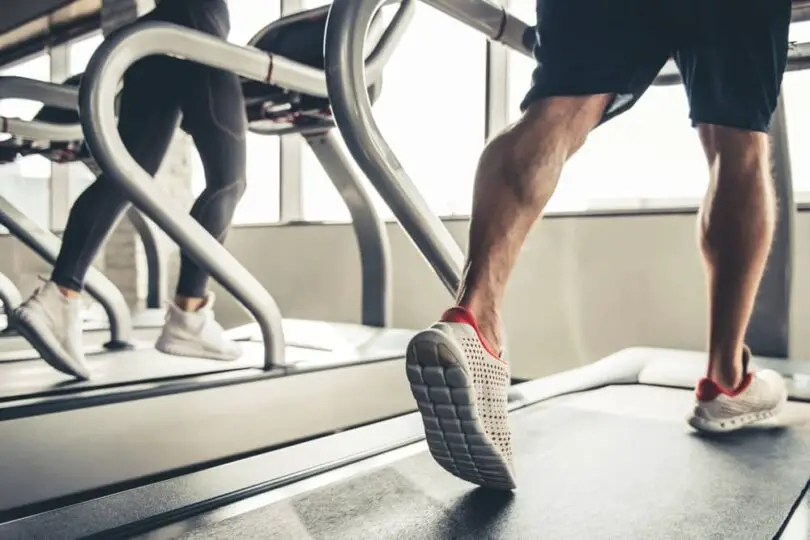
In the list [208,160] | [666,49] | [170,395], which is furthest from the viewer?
[208,160]

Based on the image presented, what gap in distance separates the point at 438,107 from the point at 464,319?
221 cm

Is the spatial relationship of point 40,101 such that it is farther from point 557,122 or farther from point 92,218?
point 557,122

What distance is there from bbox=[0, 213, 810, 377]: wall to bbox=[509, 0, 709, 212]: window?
11 cm

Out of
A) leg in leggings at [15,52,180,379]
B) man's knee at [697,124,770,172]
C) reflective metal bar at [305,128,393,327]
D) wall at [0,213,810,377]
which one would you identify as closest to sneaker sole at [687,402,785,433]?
man's knee at [697,124,770,172]

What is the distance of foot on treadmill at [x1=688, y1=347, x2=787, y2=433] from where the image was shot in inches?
47.7

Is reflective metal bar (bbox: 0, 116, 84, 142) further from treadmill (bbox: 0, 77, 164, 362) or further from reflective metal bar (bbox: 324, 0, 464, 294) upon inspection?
reflective metal bar (bbox: 324, 0, 464, 294)

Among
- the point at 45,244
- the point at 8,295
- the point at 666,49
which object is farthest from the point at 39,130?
the point at 666,49

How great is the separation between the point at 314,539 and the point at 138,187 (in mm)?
984

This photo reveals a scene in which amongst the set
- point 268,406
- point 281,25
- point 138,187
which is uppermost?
point 281,25

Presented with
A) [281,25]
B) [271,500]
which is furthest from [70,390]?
[281,25]

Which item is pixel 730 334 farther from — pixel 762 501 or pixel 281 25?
pixel 281 25

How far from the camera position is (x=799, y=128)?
2.06 metres

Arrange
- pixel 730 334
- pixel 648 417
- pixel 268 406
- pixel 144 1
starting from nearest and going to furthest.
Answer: pixel 730 334 → pixel 648 417 → pixel 268 406 → pixel 144 1

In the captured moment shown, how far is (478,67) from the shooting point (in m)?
2.68
